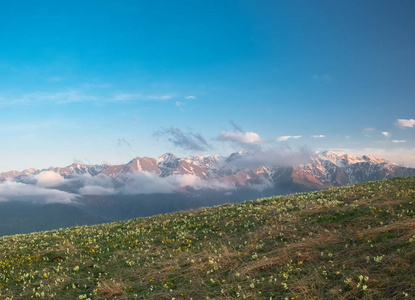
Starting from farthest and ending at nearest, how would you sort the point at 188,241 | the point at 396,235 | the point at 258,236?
the point at 188,241 < the point at 258,236 < the point at 396,235

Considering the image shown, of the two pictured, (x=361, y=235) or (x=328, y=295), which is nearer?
(x=328, y=295)

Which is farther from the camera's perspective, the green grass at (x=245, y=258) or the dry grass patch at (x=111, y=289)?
the dry grass patch at (x=111, y=289)

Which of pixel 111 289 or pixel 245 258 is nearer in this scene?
pixel 111 289

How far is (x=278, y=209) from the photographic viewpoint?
24.0 meters

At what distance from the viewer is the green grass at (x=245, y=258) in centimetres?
1116

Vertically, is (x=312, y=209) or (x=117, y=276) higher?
(x=312, y=209)

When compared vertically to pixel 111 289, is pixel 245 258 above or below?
above

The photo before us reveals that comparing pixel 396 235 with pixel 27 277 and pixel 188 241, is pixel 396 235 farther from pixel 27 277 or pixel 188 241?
pixel 27 277

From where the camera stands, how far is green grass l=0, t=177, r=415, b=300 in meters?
11.2

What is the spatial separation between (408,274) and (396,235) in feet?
13.2

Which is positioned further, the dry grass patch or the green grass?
the dry grass patch

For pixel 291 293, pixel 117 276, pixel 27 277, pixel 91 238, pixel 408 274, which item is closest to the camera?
pixel 408 274

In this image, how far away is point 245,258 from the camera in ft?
49.6

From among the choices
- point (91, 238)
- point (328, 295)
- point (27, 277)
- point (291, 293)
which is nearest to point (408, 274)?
point (328, 295)
